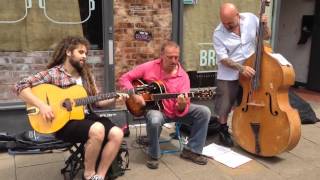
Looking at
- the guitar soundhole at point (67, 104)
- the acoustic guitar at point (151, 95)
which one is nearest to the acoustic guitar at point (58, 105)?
the guitar soundhole at point (67, 104)

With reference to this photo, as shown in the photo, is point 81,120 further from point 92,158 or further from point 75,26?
point 75,26

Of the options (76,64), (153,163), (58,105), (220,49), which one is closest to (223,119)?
(220,49)

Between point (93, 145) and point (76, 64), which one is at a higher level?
point (76, 64)

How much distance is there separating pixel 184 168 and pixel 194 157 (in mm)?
193

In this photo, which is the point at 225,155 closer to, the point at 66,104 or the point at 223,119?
the point at 223,119

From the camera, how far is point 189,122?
12.5ft

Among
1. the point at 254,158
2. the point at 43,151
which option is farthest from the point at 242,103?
the point at 43,151

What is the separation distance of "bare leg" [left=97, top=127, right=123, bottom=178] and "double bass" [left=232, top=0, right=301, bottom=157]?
1453mm

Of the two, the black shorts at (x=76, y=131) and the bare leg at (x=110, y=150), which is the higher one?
the black shorts at (x=76, y=131)

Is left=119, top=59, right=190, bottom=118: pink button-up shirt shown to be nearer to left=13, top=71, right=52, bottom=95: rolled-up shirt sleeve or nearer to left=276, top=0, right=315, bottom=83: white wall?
A: left=13, top=71, right=52, bottom=95: rolled-up shirt sleeve

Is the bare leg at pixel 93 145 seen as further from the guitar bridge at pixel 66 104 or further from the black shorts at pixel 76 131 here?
the guitar bridge at pixel 66 104

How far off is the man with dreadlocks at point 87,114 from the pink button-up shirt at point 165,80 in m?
0.41

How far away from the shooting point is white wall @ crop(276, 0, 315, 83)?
282 inches

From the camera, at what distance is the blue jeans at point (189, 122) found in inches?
139
